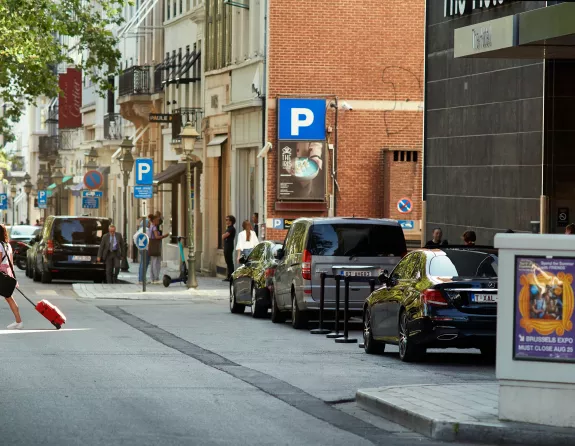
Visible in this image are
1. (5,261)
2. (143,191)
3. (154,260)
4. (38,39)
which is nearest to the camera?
(5,261)

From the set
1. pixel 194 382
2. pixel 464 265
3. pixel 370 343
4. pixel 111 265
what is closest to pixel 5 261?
pixel 370 343

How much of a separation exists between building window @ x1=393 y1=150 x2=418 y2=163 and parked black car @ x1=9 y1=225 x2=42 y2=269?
632 inches

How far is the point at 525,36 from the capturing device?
74.1 feet

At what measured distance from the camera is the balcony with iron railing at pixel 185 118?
2041 inches

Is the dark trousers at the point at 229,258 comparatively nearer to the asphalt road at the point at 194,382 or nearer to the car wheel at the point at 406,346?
the asphalt road at the point at 194,382

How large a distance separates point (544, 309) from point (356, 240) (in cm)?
1273

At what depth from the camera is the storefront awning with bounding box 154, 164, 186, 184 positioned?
2092 inches

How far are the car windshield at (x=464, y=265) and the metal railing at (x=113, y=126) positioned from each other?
170 feet

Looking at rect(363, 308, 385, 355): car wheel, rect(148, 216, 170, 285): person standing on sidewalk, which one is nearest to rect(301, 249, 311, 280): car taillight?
rect(363, 308, 385, 355): car wheel

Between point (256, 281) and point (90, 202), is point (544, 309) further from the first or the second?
point (90, 202)

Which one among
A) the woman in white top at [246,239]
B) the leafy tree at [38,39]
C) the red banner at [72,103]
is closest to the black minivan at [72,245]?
the leafy tree at [38,39]

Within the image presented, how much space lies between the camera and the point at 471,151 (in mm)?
31453

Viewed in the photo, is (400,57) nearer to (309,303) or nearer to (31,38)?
(31,38)

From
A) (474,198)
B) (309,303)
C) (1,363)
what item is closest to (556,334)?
(1,363)
